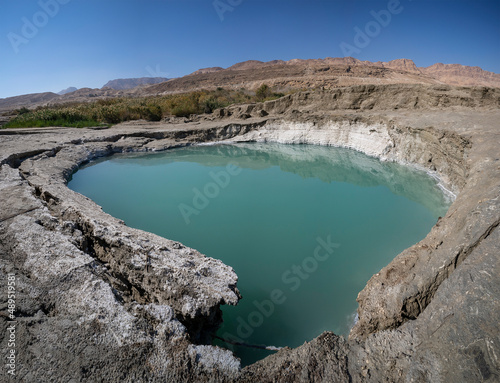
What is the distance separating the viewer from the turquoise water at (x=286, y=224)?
395 centimetres

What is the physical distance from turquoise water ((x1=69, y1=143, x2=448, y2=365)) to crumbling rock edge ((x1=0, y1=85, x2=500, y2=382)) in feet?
2.57

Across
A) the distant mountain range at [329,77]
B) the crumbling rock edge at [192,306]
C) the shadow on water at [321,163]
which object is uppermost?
the distant mountain range at [329,77]

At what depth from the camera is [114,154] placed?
14.0 metres

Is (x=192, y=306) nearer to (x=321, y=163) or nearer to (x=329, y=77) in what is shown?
(x=321, y=163)

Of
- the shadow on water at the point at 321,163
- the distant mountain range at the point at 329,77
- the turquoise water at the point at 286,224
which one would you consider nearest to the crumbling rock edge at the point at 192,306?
the turquoise water at the point at 286,224

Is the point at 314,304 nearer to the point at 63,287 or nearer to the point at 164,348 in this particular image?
the point at 164,348

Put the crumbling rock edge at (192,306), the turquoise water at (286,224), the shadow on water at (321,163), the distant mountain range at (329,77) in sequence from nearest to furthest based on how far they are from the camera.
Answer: the crumbling rock edge at (192,306)
the turquoise water at (286,224)
the shadow on water at (321,163)
the distant mountain range at (329,77)

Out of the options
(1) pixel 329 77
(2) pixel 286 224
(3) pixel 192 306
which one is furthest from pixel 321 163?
(1) pixel 329 77

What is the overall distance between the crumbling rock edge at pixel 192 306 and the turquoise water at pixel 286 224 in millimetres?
785

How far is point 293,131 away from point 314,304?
44.2 feet

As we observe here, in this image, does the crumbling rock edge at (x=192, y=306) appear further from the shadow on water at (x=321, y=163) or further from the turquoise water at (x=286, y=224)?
the shadow on water at (x=321, y=163)

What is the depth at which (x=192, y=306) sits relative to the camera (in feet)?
10.0

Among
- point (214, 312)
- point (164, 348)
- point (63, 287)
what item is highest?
point (63, 287)

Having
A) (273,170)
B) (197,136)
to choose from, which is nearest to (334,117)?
(273,170)
